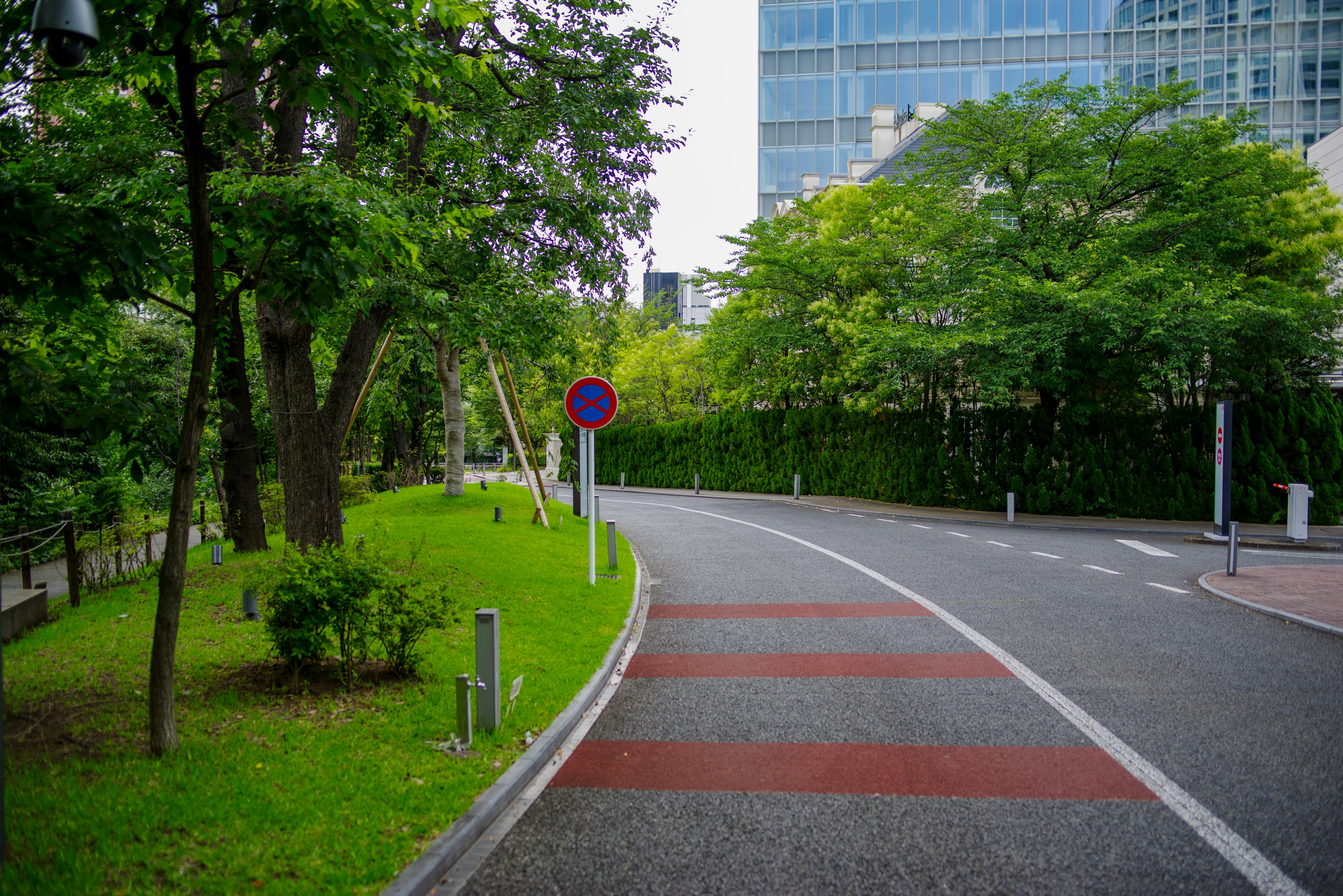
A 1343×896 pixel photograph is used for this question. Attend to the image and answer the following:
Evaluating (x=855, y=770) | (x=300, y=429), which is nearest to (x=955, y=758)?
(x=855, y=770)

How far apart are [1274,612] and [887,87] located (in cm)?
5218

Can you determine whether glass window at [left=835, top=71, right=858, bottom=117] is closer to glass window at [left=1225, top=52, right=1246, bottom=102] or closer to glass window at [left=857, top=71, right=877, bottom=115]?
glass window at [left=857, top=71, right=877, bottom=115]

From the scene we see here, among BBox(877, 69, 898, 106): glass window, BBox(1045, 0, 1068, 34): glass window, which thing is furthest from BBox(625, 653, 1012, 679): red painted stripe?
BBox(1045, 0, 1068, 34): glass window

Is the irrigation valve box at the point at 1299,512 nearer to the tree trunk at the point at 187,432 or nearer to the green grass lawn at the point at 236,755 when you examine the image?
the green grass lawn at the point at 236,755

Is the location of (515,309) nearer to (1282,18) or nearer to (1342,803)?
(1342,803)

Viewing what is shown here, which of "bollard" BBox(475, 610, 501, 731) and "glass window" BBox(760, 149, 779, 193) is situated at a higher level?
"glass window" BBox(760, 149, 779, 193)

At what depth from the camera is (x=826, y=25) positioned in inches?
2178

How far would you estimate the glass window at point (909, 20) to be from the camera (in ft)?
176

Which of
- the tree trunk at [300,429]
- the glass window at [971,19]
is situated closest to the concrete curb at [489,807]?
the tree trunk at [300,429]

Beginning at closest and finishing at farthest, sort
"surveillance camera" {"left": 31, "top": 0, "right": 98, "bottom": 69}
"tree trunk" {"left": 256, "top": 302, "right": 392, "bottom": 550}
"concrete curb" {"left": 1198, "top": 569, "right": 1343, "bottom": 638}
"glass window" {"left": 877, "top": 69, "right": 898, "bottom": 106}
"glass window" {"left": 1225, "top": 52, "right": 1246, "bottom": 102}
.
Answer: "surveillance camera" {"left": 31, "top": 0, "right": 98, "bottom": 69}
"concrete curb" {"left": 1198, "top": 569, "right": 1343, "bottom": 638}
"tree trunk" {"left": 256, "top": 302, "right": 392, "bottom": 550}
"glass window" {"left": 1225, "top": 52, "right": 1246, "bottom": 102}
"glass window" {"left": 877, "top": 69, "right": 898, "bottom": 106}

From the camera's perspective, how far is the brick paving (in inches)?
375

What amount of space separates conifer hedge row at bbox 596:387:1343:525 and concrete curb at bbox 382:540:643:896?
19.5m

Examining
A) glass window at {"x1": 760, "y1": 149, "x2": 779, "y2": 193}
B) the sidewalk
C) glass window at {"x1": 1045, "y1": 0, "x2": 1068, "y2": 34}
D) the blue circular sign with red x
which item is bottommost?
the sidewalk

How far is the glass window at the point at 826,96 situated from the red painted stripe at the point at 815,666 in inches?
2146
